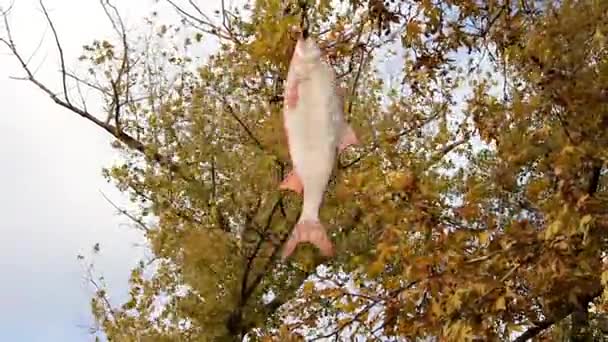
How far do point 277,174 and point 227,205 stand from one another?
2.57 ft

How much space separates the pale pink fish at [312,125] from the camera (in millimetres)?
3070

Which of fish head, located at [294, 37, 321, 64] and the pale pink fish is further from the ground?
fish head, located at [294, 37, 321, 64]

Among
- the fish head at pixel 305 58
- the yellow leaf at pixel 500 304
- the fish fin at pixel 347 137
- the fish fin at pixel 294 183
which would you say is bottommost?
the fish fin at pixel 294 183

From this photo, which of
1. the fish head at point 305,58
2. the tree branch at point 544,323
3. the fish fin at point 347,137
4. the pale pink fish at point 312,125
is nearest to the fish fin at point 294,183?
the pale pink fish at point 312,125

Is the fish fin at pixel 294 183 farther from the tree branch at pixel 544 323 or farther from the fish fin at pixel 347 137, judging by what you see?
the tree branch at pixel 544 323

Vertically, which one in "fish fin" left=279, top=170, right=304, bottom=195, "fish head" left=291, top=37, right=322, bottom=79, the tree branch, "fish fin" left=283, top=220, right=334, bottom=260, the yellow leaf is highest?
the tree branch

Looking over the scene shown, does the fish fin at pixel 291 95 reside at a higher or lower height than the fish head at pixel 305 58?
lower

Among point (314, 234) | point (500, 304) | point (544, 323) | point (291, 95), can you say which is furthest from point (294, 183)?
point (544, 323)

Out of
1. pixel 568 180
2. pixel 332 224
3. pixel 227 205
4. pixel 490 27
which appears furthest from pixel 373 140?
pixel 568 180

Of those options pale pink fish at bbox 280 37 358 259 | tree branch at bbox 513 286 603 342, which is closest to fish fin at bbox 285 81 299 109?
pale pink fish at bbox 280 37 358 259

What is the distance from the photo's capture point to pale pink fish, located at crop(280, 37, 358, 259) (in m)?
3.07

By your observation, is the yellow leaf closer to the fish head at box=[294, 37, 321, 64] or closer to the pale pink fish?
the pale pink fish

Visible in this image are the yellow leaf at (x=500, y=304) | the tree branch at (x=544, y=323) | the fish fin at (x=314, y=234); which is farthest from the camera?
the tree branch at (x=544, y=323)

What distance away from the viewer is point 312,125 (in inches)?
123
